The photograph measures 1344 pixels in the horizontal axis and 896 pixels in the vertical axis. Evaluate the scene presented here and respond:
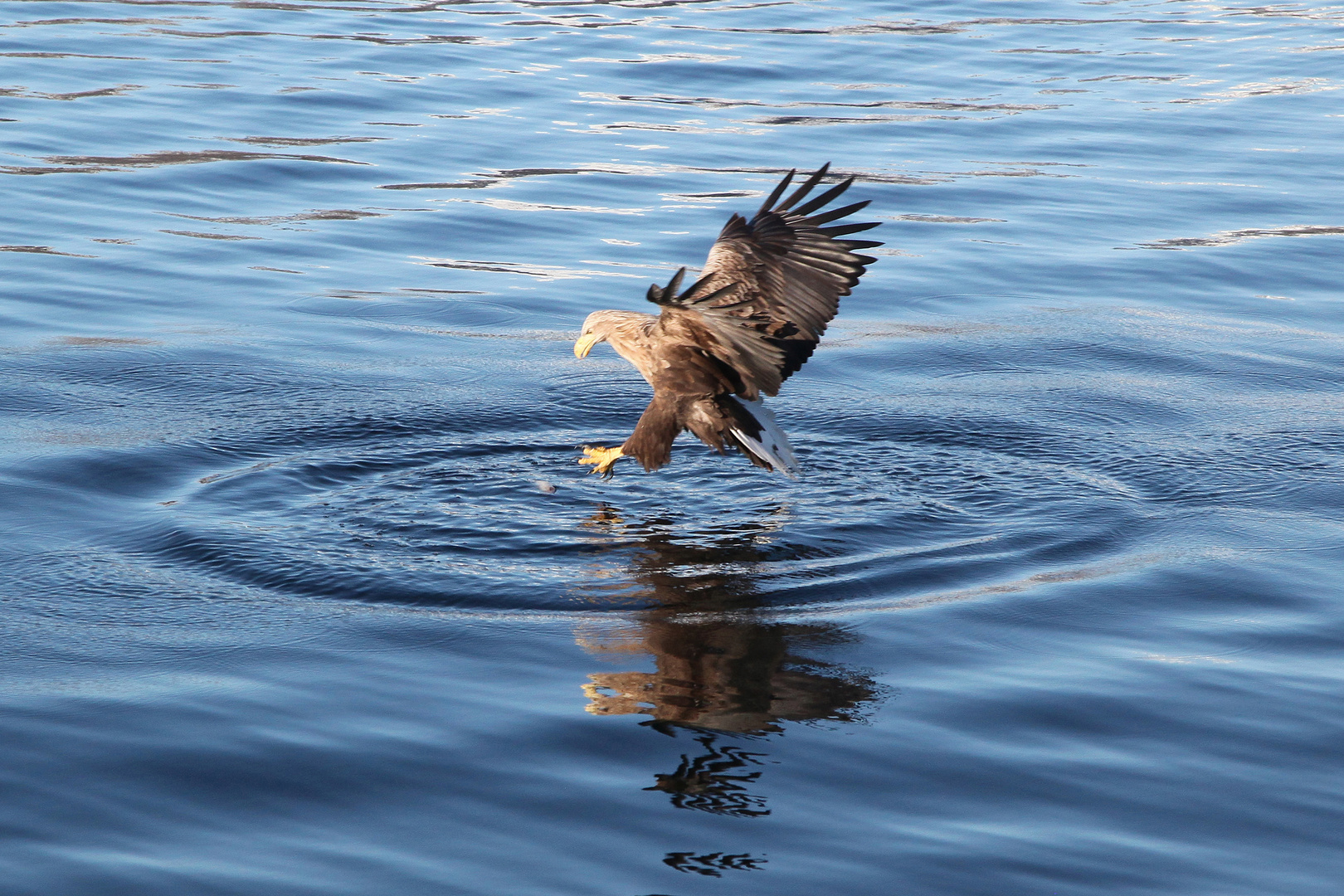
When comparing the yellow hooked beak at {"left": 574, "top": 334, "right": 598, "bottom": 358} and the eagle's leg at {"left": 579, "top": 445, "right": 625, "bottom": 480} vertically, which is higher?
the yellow hooked beak at {"left": 574, "top": 334, "right": 598, "bottom": 358}

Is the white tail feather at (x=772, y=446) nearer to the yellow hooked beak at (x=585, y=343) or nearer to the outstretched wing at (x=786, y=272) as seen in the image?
the outstretched wing at (x=786, y=272)

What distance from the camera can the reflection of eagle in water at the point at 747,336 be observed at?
6512 mm

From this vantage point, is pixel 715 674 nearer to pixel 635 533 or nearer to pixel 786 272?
pixel 635 533

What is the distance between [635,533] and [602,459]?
0.65 meters

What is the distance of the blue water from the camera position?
13.0 feet

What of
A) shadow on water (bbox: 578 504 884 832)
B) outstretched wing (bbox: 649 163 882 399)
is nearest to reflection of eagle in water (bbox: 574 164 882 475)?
outstretched wing (bbox: 649 163 882 399)

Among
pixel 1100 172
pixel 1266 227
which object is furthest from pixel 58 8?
pixel 1266 227

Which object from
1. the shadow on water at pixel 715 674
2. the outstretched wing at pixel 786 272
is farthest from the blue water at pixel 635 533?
the outstretched wing at pixel 786 272

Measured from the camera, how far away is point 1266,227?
1158cm

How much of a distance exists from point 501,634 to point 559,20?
17.5 m

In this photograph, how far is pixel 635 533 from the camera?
625 centimetres

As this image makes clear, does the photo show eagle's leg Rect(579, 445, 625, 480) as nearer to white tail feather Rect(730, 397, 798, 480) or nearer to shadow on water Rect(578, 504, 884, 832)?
white tail feather Rect(730, 397, 798, 480)

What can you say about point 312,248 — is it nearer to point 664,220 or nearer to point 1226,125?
point 664,220

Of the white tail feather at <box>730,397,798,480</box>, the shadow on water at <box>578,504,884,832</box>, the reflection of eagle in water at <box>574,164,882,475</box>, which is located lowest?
the shadow on water at <box>578,504,884,832</box>
